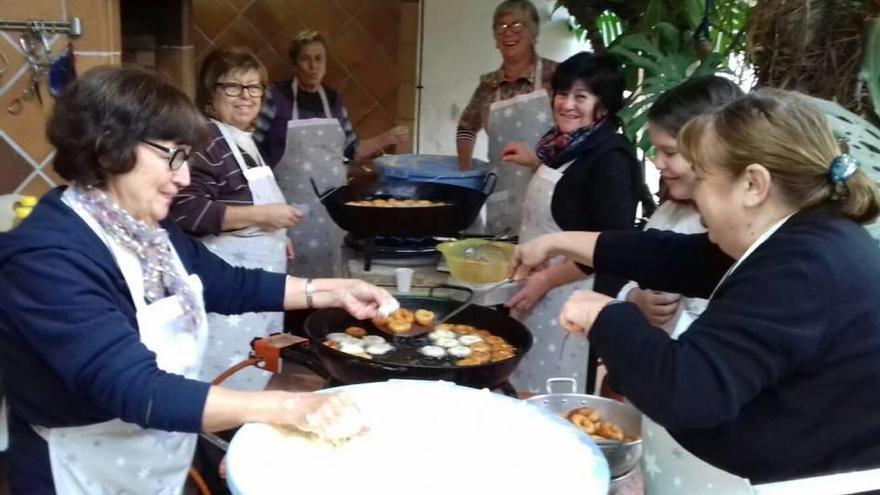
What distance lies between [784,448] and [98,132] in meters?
1.05

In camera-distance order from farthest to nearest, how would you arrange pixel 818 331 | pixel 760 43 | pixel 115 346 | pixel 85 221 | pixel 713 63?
pixel 713 63, pixel 760 43, pixel 85 221, pixel 115 346, pixel 818 331

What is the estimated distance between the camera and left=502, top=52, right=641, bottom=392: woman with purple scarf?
2104mm

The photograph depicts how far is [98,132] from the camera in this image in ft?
3.89

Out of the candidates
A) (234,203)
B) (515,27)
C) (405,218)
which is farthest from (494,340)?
(515,27)

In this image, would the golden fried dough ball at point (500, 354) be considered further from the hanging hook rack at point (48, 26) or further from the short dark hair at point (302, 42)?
the short dark hair at point (302, 42)

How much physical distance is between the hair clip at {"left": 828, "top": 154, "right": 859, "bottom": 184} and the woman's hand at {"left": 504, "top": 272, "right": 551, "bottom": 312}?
4.24 feet

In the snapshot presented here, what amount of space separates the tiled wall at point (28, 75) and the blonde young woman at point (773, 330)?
163 cm

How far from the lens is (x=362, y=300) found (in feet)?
5.24

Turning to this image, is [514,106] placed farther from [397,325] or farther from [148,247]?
[148,247]

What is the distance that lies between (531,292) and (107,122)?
1.37m

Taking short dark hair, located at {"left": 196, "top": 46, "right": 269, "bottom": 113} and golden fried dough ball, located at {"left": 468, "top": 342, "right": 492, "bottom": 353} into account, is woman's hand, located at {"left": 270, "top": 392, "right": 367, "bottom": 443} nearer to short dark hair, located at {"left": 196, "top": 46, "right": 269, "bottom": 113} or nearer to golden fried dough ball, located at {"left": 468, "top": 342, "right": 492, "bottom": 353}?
golden fried dough ball, located at {"left": 468, "top": 342, "right": 492, "bottom": 353}

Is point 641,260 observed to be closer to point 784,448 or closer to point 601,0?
point 784,448

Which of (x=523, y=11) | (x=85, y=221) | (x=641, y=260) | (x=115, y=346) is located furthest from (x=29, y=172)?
(x=523, y=11)

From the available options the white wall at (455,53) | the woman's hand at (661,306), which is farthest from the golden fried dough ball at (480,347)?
the white wall at (455,53)
